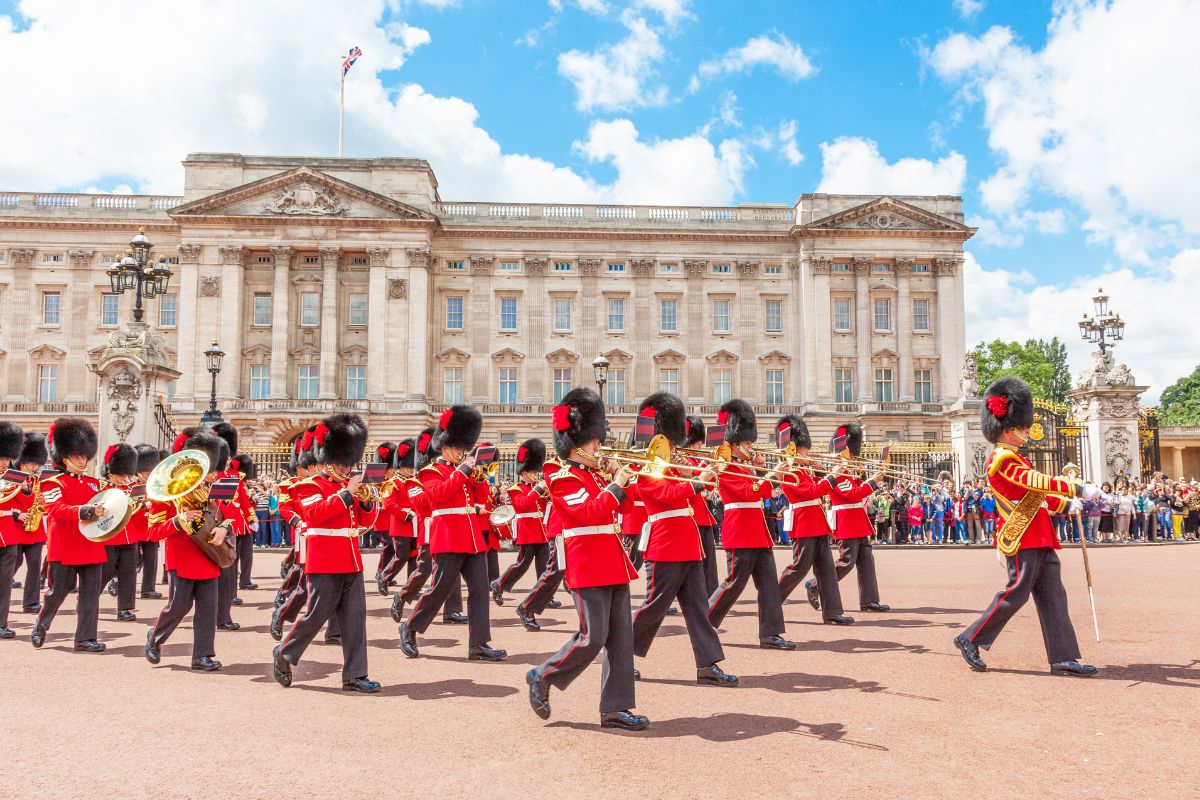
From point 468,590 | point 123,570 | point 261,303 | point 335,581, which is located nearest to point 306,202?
point 261,303

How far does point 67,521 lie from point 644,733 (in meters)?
6.10

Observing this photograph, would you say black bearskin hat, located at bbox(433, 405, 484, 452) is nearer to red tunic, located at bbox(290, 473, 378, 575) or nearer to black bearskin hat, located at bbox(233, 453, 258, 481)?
red tunic, located at bbox(290, 473, 378, 575)

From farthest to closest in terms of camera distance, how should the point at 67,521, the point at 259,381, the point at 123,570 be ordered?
the point at 259,381
the point at 123,570
the point at 67,521

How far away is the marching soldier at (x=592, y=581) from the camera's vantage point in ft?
18.2

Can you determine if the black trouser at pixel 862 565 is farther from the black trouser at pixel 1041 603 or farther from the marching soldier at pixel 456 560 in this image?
the marching soldier at pixel 456 560

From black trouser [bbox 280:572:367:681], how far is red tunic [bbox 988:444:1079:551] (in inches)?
185

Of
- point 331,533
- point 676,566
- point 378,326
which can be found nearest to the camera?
point 676,566

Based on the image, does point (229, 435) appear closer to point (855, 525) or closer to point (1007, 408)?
point (855, 525)

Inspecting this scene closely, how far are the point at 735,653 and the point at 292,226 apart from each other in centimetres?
3784

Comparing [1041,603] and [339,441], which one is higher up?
[339,441]

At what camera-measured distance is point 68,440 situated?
30.1ft

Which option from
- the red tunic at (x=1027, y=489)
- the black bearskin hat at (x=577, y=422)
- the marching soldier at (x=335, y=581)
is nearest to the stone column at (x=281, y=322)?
the marching soldier at (x=335, y=581)

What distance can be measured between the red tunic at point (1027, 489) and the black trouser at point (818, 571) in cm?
239

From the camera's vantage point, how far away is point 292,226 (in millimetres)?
41500
